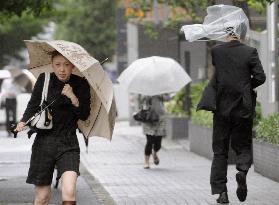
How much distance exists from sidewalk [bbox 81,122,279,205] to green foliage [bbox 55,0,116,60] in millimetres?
39497

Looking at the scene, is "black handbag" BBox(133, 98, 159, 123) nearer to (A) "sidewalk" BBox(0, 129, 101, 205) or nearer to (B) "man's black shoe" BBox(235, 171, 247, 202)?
(A) "sidewalk" BBox(0, 129, 101, 205)

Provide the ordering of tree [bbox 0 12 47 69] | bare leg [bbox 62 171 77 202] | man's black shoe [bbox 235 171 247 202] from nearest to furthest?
1. bare leg [bbox 62 171 77 202]
2. man's black shoe [bbox 235 171 247 202]
3. tree [bbox 0 12 47 69]

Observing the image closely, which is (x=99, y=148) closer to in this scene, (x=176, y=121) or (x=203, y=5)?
(x=176, y=121)

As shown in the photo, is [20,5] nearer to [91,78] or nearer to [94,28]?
[91,78]

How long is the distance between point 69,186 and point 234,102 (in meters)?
2.66

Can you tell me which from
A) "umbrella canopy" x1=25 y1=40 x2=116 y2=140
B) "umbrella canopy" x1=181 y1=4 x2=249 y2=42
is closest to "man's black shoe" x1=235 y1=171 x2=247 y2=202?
"umbrella canopy" x1=181 y1=4 x2=249 y2=42

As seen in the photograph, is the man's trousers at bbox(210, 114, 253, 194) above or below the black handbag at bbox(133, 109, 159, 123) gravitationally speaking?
above

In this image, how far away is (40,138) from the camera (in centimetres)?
782

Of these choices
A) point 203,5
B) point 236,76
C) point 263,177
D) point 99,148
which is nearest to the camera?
point 236,76

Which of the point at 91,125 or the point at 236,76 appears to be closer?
the point at 91,125

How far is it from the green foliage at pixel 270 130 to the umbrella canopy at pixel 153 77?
8.10 feet

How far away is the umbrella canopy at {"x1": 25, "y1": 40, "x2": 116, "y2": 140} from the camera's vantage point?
777 cm

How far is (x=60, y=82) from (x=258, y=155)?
639cm

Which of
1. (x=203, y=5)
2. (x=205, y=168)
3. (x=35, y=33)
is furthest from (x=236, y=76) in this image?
(x=35, y=33)
